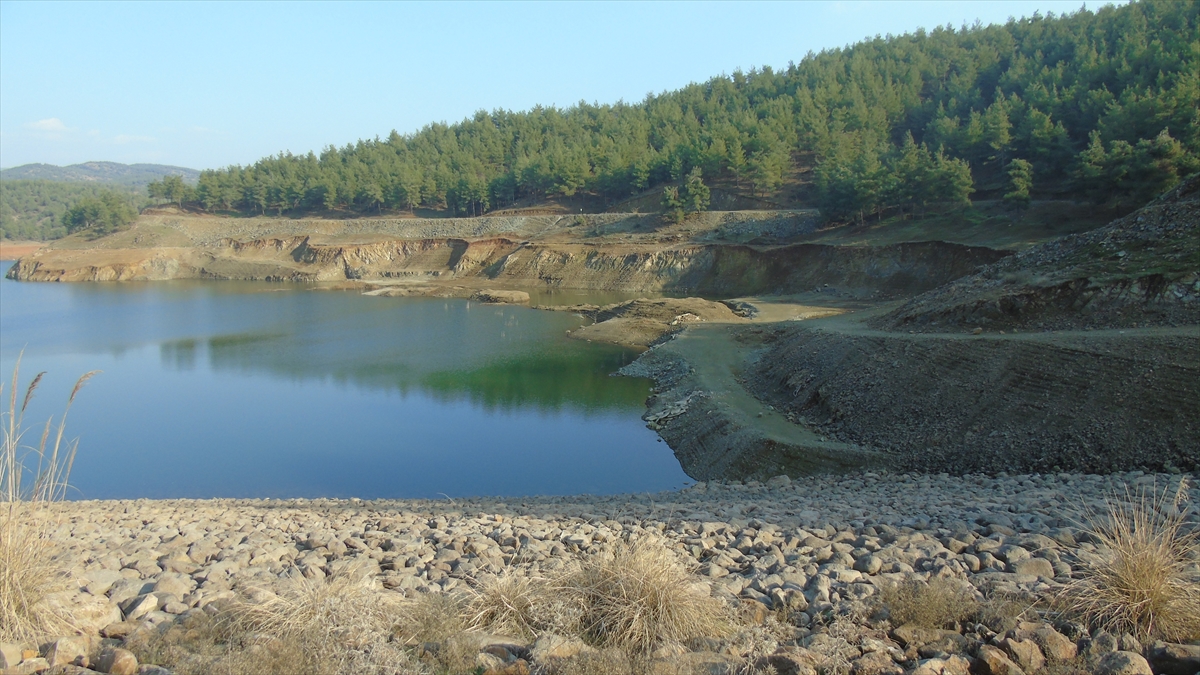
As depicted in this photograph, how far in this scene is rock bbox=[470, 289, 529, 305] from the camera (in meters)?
56.7

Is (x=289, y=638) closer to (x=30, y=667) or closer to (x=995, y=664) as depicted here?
(x=30, y=667)

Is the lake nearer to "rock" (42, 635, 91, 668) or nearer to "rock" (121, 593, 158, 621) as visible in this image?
"rock" (121, 593, 158, 621)

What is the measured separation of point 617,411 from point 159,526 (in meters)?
17.0

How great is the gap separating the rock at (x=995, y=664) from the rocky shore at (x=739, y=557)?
14 millimetres

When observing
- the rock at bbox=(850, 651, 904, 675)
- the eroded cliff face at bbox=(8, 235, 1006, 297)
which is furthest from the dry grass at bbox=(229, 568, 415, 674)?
the eroded cliff face at bbox=(8, 235, 1006, 297)

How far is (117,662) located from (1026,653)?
22.0 feet

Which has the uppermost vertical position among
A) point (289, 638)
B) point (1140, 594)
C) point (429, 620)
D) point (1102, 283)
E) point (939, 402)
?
point (1102, 283)

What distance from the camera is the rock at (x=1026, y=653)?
214 inches

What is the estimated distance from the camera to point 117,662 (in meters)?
5.36

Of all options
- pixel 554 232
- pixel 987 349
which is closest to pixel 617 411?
pixel 987 349

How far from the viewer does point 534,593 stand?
22.0 feet

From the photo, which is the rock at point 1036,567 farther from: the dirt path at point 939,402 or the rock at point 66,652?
the dirt path at point 939,402

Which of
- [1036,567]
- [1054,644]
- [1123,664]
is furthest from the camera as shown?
[1036,567]

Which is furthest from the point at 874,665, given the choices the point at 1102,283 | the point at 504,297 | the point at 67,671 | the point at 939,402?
the point at 504,297
